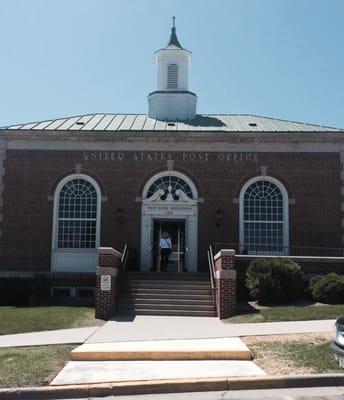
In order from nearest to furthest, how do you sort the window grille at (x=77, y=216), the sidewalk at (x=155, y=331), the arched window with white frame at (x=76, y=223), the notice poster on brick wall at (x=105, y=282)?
1. the sidewalk at (x=155, y=331)
2. the notice poster on brick wall at (x=105, y=282)
3. the arched window with white frame at (x=76, y=223)
4. the window grille at (x=77, y=216)

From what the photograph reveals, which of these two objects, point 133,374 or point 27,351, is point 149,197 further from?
point 133,374

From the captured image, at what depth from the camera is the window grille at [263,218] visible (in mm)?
22750

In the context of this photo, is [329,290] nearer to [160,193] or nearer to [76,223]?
Answer: [160,193]

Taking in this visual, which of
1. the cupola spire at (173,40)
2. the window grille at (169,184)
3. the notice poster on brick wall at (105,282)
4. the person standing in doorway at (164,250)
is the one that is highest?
the cupola spire at (173,40)

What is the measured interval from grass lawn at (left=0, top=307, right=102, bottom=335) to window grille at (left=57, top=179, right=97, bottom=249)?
5.27m

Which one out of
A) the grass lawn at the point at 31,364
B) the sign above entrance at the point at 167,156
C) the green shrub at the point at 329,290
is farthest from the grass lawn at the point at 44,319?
the sign above entrance at the point at 167,156

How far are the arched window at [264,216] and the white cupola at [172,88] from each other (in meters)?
6.20

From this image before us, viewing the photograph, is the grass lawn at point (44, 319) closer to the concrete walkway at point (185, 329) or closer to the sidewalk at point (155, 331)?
the sidewalk at point (155, 331)

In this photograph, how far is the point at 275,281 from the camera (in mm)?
18000

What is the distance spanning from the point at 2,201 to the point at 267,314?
41.7ft

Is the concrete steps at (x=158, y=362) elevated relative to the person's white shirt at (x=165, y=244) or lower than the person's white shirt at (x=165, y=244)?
lower

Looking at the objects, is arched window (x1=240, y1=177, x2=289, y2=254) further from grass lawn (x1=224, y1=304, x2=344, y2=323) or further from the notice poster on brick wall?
the notice poster on brick wall

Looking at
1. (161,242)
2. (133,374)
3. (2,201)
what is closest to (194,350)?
(133,374)

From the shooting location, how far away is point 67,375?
9219 mm
